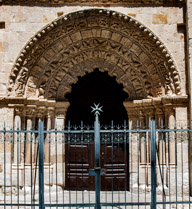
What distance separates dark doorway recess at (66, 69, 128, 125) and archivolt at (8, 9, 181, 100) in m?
0.51

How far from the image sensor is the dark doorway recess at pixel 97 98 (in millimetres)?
8500

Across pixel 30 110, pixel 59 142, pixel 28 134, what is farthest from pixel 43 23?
pixel 59 142

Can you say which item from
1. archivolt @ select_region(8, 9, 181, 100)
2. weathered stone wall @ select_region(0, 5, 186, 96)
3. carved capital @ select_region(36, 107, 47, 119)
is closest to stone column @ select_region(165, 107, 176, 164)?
archivolt @ select_region(8, 9, 181, 100)

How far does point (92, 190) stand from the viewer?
828 cm

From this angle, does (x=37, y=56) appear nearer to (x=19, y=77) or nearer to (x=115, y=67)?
(x=19, y=77)

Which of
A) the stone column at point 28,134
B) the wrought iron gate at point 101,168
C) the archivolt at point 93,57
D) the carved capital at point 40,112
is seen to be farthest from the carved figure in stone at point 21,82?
the wrought iron gate at point 101,168

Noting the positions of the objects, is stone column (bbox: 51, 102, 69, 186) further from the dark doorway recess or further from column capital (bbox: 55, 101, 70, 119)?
the dark doorway recess

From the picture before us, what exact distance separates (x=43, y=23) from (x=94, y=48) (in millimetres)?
1368

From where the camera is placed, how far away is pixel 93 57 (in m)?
8.19

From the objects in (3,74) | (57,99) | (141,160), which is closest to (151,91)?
(141,160)

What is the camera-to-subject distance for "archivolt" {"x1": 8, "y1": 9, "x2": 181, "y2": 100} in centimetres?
753

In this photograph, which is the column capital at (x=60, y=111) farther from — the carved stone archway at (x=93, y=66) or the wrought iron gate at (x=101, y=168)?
the wrought iron gate at (x=101, y=168)

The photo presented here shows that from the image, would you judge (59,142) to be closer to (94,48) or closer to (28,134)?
(28,134)

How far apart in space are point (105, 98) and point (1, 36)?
295cm
